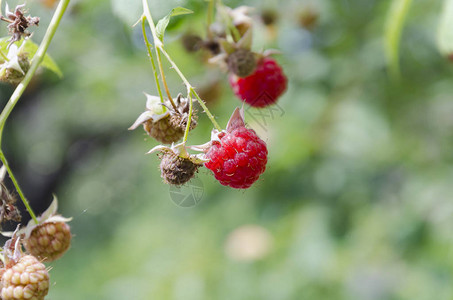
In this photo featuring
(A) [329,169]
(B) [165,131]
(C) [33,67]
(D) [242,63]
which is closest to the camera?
(C) [33,67]

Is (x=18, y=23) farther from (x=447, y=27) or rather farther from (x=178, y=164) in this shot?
(x=447, y=27)

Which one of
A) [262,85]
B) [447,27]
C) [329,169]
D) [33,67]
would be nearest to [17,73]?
[33,67]

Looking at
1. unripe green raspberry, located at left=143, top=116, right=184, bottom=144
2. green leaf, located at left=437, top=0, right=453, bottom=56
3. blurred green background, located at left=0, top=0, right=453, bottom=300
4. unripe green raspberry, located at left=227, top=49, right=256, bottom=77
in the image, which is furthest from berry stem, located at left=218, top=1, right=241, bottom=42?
blurred green background, located at left=0, top=0, right=453, bottom=300

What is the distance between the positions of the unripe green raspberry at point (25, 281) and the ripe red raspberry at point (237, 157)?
32cm

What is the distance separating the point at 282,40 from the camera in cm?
218

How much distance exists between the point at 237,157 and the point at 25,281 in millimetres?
378

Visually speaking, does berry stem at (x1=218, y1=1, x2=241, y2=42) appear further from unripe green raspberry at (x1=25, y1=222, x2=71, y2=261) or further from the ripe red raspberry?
unripe green raspberry at (x1=25, y1=222, x2=71, y2=261)

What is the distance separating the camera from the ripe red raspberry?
0.85 m

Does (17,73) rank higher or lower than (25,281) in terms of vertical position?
higher

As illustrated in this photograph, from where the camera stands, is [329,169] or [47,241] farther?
[329,169]

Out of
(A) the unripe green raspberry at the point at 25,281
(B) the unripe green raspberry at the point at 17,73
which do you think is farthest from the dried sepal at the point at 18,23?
(A) the unripe green raspberry at the point at 25,281

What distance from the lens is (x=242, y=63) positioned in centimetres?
112

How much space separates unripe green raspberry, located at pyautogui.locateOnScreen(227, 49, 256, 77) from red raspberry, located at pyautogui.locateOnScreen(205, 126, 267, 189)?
27 cm

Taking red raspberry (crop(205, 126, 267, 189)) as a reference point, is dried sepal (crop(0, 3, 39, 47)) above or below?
above
